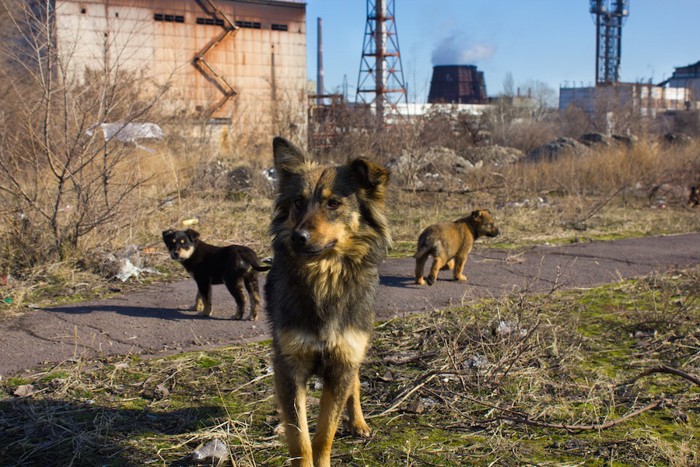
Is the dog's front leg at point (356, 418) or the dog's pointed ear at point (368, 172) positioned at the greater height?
the dog's pointed ear at point (368, 172)

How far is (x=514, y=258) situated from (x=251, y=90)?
28.8 m

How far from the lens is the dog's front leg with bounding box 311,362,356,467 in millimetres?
4074

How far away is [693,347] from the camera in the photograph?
6.11m

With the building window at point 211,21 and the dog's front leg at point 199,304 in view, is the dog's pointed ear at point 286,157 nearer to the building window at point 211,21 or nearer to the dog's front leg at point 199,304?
the dog's front leg at point 199,304

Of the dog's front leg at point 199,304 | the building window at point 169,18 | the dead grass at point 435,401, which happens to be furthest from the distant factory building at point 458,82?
the dead grass at point 435,401

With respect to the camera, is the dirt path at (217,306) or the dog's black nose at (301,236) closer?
the dog's black nose at (301,236)

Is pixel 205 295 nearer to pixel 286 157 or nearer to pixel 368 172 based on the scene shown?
pixel 286 157

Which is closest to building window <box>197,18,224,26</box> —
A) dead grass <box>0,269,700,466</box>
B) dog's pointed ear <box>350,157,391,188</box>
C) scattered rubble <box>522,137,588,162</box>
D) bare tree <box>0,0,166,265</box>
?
scattered rubble <box>522,137,588,162</box>

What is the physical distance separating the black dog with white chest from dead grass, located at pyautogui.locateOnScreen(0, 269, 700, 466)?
128 cm

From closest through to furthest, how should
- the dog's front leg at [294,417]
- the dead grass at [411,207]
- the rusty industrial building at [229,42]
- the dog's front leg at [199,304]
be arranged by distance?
the dog's front leg at [294,417] → the dog's front leg at [199,304] → the dead grass at [411,207] → the rusty industrial building at [229,42]

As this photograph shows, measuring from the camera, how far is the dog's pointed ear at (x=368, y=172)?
4.44 metres

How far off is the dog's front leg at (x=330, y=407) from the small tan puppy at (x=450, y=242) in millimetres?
5008

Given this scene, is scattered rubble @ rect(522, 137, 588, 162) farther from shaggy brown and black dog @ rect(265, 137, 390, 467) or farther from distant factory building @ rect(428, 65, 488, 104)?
distant factory building @ rect(428, 65, 488, 104)

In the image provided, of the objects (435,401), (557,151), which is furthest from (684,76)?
(435,401)
